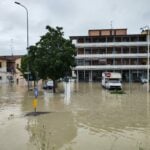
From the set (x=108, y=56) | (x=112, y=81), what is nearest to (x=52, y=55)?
(x=112, y=81)

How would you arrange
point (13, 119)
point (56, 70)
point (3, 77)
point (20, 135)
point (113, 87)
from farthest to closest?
point (3, 77) < point (113, 87) < point (56, 70) < point (13, 119) < point (20, 135)

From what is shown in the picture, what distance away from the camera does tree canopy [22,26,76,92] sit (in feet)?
130

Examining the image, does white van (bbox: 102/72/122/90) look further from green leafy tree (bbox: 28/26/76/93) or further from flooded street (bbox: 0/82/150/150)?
flooded street (bbox: 0/82/150/150)

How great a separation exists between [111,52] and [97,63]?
4.60m

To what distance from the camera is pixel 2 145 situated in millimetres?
12094

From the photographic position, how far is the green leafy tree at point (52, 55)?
1556 inches

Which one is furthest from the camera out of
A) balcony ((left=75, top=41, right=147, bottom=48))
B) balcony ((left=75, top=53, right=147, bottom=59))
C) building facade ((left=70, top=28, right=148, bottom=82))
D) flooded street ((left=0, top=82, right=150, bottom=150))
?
building facade ((left=70, top=28, right=148, bottom=82))

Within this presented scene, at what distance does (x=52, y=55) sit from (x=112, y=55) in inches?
1522

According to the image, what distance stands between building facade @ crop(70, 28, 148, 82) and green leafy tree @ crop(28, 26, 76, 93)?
115ft

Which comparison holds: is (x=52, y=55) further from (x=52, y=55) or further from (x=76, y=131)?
(x=76, y=131)

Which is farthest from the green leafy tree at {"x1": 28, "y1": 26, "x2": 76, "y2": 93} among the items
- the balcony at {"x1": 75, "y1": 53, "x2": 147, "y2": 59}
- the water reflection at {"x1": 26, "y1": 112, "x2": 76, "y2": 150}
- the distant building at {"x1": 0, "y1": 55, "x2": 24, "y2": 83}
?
the distant building at {"x1": 0, "y1": 55, "x2": 24, "y2": 83}

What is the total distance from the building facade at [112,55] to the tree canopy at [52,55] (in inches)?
1385

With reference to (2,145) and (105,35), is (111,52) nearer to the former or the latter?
(105,35)

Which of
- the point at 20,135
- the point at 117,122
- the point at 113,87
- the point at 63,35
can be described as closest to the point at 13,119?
the point at 20,135
